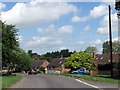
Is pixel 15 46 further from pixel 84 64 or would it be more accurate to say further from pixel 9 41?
pixel 84 64

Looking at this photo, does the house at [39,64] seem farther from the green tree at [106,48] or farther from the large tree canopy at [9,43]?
the large tree canopy at [9,43]

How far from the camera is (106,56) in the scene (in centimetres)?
12100

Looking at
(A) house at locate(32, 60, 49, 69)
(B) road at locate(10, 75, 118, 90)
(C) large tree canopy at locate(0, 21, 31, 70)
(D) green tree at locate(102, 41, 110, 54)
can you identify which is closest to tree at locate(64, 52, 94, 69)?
(C) large tree canopy at locate(0, 21, 31, 70)

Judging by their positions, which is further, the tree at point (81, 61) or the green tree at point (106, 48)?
the green tree at point (106, 48)

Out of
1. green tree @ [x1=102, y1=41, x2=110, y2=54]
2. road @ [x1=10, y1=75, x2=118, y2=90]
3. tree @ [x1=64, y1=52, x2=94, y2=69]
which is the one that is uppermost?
green tree @ [x1=102, y1=41, x2=110, y2=54]

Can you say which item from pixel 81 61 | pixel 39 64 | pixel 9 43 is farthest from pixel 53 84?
pixel 39 64

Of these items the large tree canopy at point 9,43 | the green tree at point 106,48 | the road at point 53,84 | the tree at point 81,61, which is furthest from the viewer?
the green tree at point 106,48

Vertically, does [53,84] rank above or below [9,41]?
below

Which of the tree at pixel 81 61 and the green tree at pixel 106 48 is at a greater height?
the green tree at pixel 106 48

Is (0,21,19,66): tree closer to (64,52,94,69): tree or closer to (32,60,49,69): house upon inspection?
(64,52,94,69): tree

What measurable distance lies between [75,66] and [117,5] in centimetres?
5049

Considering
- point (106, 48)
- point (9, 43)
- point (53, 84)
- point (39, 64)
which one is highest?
point (106, 48)

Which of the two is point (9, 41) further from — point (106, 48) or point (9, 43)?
point (106, 48)

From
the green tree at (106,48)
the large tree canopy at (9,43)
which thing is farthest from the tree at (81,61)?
the green tree at (106,48)
